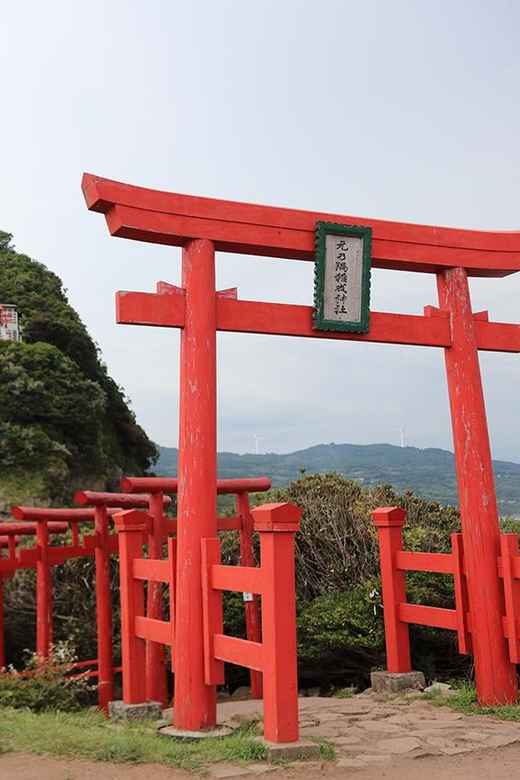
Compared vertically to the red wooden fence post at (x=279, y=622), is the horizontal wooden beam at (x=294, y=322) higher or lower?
higher

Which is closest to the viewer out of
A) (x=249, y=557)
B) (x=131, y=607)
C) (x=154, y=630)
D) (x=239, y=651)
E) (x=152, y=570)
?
(x=239, y=651)

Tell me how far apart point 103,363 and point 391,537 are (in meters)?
25.6

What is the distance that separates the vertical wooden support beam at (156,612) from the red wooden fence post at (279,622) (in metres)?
3.77

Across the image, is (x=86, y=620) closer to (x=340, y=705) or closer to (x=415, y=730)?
(x=340, y=705)

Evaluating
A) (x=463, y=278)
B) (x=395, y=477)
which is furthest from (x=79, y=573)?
(x=395, y=477)

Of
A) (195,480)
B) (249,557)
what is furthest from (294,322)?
(249,557)

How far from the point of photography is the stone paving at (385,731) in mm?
5295

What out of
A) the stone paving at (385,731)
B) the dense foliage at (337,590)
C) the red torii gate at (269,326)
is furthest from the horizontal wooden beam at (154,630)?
the dense foliage at (337,590)

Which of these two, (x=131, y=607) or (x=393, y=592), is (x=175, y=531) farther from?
(x=393, y=592)

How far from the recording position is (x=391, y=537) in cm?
817

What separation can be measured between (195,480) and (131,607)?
1.71 metres

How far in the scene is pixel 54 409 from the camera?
85.7 ft

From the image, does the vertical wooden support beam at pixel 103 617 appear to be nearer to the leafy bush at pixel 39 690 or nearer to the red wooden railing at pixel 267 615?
the leafy bush at pixel 39 690

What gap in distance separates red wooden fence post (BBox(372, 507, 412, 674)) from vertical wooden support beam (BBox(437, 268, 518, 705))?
1133 millimetres
